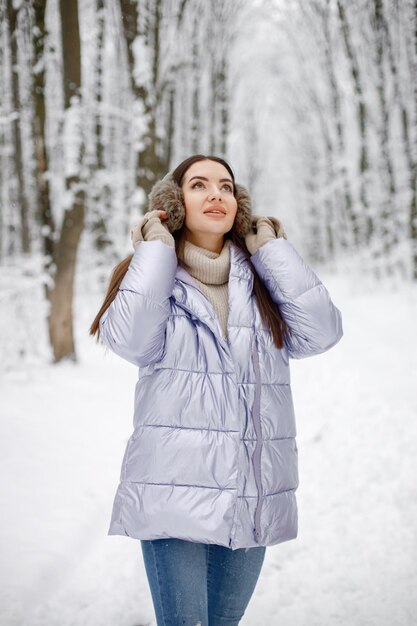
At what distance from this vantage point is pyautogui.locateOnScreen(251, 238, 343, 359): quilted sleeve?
1752mm

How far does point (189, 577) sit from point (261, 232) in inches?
51.9

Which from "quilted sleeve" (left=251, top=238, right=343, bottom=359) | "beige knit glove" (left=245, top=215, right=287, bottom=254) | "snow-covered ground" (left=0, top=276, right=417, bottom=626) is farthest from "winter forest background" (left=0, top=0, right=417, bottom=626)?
"beige knit glove" (left=245, top=215, right=287, bottom=254)

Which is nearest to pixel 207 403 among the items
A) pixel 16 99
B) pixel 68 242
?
pixel 68 242

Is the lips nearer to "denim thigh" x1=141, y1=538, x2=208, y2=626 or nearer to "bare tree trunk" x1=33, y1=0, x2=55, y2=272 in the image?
"denim thigh" x1=141, y1=538, x2=208, y2=626

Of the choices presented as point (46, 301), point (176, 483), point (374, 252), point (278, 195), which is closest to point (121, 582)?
point (176, 483)

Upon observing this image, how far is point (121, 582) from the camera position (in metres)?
2.81

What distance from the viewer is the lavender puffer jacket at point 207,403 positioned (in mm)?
1558

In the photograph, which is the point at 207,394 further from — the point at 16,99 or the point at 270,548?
the point at 16,99

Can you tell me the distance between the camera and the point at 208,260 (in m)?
1.88

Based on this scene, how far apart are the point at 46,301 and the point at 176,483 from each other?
5758 millimetres

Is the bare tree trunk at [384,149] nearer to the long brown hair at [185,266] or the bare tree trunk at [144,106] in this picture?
the bare tree trunk at [144,106]

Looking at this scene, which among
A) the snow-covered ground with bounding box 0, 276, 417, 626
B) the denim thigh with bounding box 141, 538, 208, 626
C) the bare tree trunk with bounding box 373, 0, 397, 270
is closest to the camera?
the denim thigh with bounding box 141, 538, 208, 626

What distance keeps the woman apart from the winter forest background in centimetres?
128

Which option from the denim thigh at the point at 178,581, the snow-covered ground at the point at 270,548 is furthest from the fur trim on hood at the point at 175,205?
the snow-covered ground at the point at 270,548
